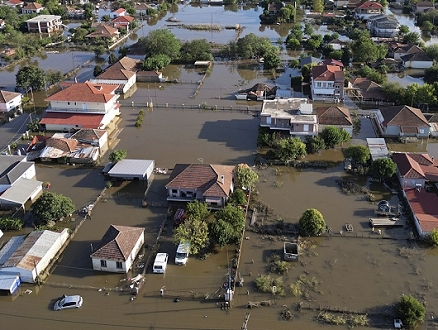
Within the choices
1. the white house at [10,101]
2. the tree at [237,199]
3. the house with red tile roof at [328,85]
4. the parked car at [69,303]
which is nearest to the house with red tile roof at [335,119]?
the house with red tile roof at [328,85]

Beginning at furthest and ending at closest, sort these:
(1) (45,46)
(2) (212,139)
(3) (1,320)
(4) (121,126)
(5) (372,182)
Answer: (1) (45,46) → (4) (121,126) → (2) (212,139) → (5) (372,182) → (3) (1,320)

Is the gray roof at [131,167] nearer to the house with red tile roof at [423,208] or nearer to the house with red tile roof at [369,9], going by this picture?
the house with red tile roof at [423,208]

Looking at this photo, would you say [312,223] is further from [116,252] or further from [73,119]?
[73,119]

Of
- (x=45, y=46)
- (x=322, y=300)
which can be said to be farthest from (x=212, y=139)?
(x=45, y=46)

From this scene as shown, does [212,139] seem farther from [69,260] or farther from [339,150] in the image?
[69,260]

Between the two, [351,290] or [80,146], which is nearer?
[351,290]

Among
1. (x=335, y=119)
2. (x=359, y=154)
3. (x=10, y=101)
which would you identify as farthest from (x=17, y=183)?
(x=335, y=119)
